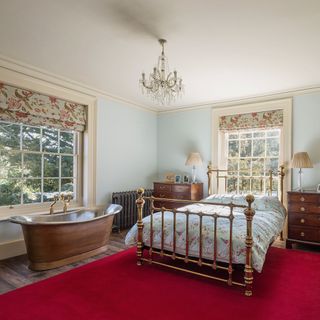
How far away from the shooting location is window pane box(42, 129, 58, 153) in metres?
3.80

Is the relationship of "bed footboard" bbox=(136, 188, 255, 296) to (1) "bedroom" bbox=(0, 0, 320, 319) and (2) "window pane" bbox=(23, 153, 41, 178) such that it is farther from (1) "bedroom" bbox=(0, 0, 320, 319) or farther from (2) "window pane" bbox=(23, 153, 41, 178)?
(2) "window pane" bbox=(23, 153, 41, 178)

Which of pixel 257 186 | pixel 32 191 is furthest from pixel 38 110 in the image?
pixel 257 186

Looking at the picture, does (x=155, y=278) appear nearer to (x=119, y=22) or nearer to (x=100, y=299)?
(x=100, y=299)

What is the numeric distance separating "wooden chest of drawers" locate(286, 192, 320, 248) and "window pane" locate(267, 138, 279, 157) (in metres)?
0.96

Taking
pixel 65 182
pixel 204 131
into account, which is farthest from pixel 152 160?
pixel 65 182

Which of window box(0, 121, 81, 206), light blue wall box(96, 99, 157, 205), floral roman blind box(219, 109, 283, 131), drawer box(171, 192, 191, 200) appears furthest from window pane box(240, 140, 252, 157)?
window box(0, 121, 81, 206)

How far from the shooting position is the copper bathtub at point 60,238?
9.36 ft

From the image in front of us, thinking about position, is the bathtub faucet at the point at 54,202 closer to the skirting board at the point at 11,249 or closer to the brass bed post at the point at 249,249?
the skirting board at the point at 11,249

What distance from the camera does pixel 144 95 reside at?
4.60 m

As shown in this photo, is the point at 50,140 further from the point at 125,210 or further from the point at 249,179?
the point at 249,179

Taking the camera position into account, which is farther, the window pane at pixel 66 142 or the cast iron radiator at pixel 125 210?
the cast iron radiator at pixel 125 210

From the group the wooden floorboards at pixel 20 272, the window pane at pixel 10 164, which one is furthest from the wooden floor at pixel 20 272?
the window pane at pixel 10 164

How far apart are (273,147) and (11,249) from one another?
4244 millimetres

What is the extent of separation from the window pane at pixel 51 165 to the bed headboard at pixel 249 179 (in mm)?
2618
